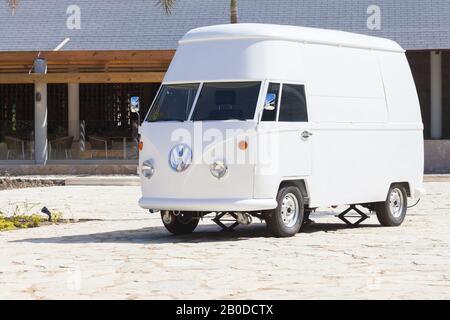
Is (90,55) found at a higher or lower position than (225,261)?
higher

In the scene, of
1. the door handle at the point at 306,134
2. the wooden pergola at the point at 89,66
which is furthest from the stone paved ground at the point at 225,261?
the wooden pergola at the point at 89,66

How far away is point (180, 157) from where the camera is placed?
580 inches

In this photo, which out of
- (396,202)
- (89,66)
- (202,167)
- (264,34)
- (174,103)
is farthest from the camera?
(89,66)

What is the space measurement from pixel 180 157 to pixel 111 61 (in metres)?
21.2

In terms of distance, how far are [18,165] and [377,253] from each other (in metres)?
22.4

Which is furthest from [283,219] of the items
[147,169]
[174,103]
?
[174,103]

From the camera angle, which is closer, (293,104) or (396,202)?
(293,104)

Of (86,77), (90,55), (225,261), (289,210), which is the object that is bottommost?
(225,261)

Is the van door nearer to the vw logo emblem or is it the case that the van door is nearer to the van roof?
the van roof

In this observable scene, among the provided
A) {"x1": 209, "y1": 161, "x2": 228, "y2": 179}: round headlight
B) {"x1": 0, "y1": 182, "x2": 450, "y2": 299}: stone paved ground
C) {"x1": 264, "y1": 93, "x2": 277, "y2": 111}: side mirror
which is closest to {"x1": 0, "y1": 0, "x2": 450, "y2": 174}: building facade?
{"x1": 0, "y1": 182, "x2": 450, "y2": 299}: stone paved ground

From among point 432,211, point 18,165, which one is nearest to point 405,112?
point 432,211

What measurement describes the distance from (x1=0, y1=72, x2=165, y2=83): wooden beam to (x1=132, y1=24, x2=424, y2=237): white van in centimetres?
1856

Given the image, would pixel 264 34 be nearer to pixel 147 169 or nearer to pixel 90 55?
pixel 147 169
